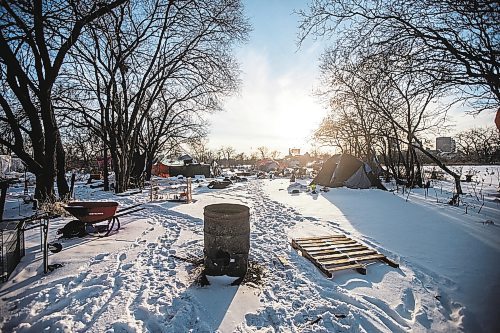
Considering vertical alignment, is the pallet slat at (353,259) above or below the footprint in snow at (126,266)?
below

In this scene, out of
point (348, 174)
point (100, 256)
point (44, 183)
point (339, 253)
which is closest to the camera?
point (100, 256)

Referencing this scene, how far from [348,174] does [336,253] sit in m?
15.0

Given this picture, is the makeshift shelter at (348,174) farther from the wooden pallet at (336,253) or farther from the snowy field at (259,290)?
the wooden pallet at (336,253)

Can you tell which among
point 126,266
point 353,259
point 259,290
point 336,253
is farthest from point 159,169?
point 259,290

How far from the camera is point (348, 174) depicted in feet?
62.6

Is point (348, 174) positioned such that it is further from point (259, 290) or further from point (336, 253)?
point (259, 290)

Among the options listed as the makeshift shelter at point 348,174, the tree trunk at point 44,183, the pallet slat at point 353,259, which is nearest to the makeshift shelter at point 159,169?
the makeshift shelter at point 348,174

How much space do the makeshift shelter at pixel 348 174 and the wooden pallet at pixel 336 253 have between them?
13.4 m

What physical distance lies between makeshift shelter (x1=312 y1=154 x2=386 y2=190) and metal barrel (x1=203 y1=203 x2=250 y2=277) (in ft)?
52.4

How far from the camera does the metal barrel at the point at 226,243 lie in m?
4.02

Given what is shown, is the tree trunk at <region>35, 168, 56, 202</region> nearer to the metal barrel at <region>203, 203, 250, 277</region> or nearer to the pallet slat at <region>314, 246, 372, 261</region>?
the metal barrel at <region>203, 203, 250, 277</region>

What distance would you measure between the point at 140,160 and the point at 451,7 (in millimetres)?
26082

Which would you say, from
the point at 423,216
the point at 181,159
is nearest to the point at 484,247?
the point at 423,216

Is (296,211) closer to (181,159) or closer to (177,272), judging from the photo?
(177,272)
